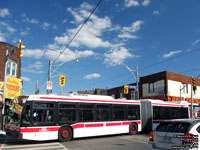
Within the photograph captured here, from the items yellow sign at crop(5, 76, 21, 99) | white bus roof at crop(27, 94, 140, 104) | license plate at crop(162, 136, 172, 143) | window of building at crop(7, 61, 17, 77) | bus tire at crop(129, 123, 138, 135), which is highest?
window of building at crop(7, 61, 17, 77)

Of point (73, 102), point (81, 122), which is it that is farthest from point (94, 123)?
point (73, 102)

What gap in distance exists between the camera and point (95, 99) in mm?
13773

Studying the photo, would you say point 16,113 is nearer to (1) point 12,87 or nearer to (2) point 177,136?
(2) point 177,136

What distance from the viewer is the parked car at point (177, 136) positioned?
604cm

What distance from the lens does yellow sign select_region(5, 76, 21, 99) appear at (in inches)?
840

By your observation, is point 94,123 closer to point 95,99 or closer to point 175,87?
point 95,99

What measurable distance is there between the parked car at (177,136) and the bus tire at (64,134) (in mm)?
6175

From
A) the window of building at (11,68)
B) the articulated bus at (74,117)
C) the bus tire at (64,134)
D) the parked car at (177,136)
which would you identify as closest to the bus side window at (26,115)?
the articulated bus at (74,117)

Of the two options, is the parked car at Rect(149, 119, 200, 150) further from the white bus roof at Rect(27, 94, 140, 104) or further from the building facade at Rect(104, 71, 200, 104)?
the building facade at Rect(104, 71, 200, 104)

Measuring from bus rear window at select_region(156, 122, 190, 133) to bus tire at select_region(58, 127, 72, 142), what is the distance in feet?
21.1

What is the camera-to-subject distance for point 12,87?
2202cm

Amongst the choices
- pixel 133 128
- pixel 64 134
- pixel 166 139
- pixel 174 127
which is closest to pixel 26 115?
pixel 64 134

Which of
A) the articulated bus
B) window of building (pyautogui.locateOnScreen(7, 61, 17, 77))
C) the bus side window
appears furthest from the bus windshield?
window of building (pyautogui.locateOnScreen(7, 61, 17, 77))

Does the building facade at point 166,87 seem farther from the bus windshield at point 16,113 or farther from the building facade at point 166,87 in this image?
the bus windshield at point 16,113
